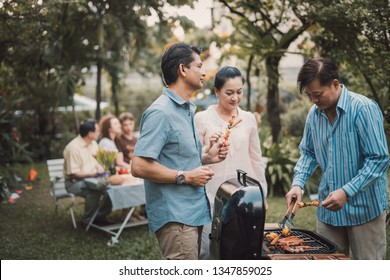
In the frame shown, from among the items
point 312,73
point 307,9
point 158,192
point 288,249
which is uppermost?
point 307,9

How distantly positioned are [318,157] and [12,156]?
6954 millimetres

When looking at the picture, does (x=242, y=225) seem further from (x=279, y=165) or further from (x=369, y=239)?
(x=279, y=165)

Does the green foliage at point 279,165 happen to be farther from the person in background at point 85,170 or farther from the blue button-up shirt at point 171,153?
the blue button-up shirt at point 171,153

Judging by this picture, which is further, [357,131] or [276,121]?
[276,121]

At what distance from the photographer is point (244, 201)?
2.46m

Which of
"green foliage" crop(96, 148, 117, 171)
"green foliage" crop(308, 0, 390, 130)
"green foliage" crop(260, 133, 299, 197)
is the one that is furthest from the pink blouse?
"green foliage" crop(260, 133, 299, 197)

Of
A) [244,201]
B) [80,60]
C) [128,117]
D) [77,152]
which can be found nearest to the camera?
[244,201]

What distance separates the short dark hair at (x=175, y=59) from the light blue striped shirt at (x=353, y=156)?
2.92ft

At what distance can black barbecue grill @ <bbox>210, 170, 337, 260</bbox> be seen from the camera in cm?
242

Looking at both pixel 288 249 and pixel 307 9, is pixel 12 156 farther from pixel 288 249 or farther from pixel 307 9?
pixel 288 249

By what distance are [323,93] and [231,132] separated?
3.52ft

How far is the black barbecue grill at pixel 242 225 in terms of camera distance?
2.42m

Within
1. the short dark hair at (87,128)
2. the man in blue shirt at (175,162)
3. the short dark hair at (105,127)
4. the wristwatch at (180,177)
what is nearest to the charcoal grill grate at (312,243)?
the man in blue shirt at (175,162)
